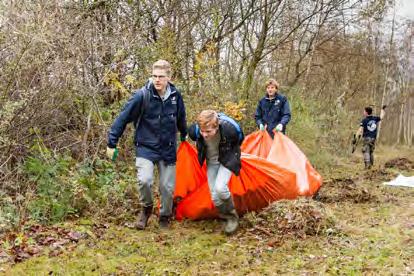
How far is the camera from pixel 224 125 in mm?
5020

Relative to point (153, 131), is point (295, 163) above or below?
below

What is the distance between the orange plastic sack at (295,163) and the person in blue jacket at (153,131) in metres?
1.57

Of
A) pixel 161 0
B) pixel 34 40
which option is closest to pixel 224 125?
pixel 34 40

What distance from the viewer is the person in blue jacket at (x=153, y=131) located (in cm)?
485

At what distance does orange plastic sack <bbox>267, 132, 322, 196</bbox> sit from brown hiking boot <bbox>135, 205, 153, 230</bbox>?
174 centimetres

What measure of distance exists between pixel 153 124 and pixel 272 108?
319 centimetres

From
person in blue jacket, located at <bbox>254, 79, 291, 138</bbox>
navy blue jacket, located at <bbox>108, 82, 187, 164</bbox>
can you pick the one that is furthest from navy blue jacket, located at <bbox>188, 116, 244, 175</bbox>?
person in blue jacket, located at <bbox>254, 79, 291, 138</bbox>

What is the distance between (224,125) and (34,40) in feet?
7.45

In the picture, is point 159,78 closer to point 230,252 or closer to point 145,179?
point 145,179

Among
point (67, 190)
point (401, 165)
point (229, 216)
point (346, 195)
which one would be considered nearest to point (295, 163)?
point (346, 195)

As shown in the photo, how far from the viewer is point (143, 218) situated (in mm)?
5234

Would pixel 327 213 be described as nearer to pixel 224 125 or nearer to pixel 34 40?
pixel 224 125

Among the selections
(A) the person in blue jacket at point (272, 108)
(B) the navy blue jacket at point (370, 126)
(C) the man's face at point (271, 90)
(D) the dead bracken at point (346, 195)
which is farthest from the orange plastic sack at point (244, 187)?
(B) the navy blue jacket at point (370, 126)

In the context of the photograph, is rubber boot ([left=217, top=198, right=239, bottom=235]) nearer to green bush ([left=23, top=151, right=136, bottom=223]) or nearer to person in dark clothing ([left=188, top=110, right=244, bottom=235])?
person in dark clothing ([left=188, top=110, right=244, bottom=235])
